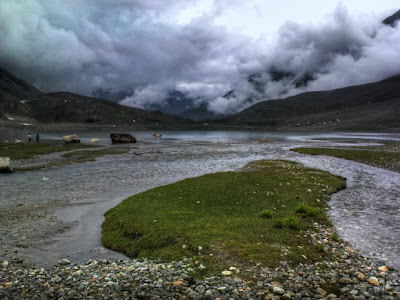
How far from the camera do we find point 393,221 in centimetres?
2080

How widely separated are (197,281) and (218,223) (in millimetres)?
7232

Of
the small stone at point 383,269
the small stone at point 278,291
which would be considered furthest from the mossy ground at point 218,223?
the small stone at point 383,269

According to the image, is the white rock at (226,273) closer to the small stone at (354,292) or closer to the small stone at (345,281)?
the small stone at (345,281)

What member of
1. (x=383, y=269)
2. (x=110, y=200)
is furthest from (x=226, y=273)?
(x=110, y=200)

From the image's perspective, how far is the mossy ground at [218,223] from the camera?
47.7 feet

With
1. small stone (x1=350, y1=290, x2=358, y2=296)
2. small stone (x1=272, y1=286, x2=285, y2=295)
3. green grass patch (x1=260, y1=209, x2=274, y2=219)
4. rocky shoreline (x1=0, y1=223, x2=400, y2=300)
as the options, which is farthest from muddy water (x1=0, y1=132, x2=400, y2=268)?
small stone (x1=272, y1=286, x2=285, y2=295)

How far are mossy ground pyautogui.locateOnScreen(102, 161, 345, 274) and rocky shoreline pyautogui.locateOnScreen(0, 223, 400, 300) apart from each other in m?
0.91

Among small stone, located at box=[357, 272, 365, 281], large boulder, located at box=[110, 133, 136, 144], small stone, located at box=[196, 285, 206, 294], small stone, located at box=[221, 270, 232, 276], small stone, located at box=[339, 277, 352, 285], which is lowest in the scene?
small stone, located at box=[357, 272, 365, 281]

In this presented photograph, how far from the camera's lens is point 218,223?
18969 millimetres

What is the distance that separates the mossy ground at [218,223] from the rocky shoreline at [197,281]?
91cm

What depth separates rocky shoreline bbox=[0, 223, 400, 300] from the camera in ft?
35.8

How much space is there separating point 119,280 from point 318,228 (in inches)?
519

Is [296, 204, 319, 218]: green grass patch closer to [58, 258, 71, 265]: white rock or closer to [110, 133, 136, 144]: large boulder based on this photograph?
[58, 258, 71, 265]: white rock

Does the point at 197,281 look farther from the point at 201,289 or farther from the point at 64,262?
the point at 64,262
